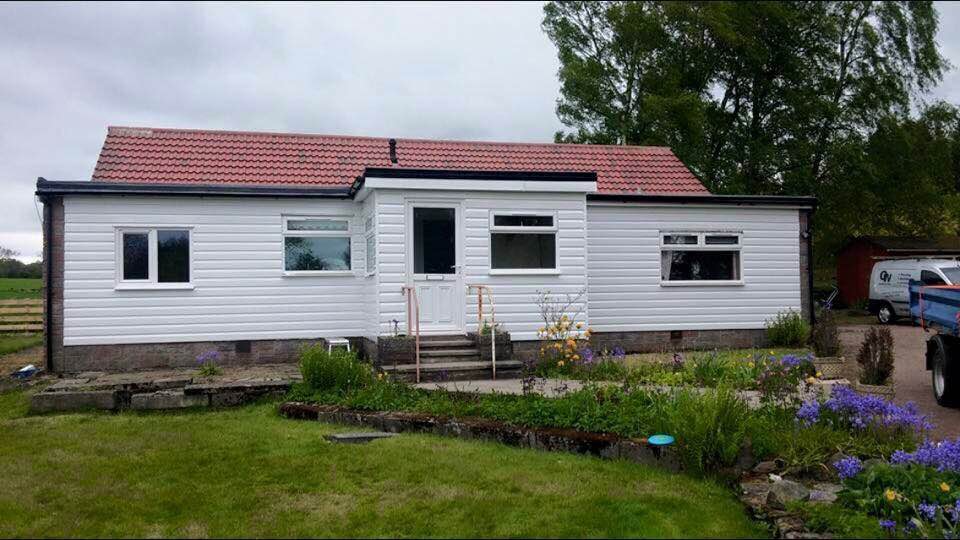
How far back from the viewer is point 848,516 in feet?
15.1

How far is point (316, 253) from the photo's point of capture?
13.8m

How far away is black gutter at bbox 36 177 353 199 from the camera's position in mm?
12391

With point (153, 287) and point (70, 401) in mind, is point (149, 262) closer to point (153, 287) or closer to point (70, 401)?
point (153, 287)

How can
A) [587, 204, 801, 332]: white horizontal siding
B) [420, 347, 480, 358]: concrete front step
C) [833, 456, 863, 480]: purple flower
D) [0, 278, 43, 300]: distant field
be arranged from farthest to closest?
[0, 278, 43, 300]: distant field → [587, 204, 801, 332]: white horizontal siding → [420, 347, 480, 358]: concrete front step → [833, 456, 863, 480]: purple flower

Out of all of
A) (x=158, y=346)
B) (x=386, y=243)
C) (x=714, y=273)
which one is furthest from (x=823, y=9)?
(x=158, y=346)

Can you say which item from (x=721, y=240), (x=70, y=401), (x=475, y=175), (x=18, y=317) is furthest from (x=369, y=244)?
(x=18, y=317)

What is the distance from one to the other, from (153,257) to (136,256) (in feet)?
0.96

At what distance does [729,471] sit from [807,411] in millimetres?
1110

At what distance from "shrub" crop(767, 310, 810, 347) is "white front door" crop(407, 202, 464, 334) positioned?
6834mm

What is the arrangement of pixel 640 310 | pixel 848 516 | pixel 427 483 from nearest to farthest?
pixel 848 516 → pixel 427 483 → pixel 640 310

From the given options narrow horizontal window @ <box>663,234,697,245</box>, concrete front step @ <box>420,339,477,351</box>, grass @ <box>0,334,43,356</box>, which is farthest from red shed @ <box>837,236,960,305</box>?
grass @ <box>0,334,43,356</box>

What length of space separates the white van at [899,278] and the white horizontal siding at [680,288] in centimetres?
865

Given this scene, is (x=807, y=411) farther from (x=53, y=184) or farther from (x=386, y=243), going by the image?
(x=53, y=184)

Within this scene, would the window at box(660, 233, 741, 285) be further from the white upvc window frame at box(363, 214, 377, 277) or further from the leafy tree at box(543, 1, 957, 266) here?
the leafy tree at box(543, 1, 957, 266)
